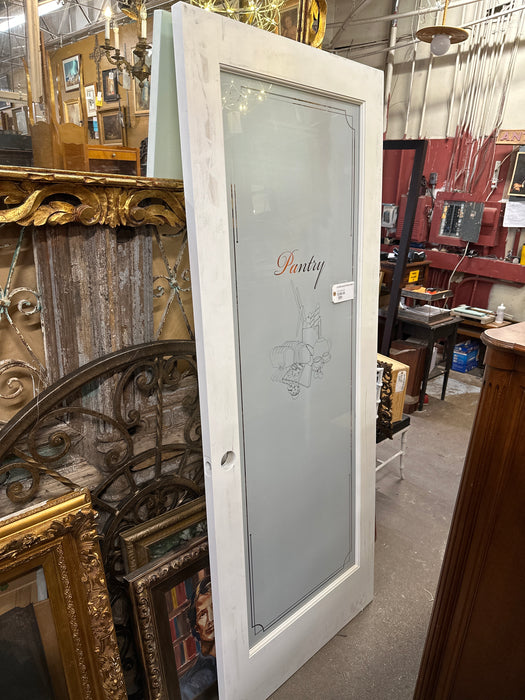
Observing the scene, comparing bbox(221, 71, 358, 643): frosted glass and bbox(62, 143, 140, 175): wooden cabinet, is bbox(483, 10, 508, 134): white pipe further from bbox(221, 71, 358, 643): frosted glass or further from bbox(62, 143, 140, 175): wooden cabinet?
bbox(62, 143, 140, 175): wooden cabinet

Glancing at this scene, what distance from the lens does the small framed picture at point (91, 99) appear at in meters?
1.63

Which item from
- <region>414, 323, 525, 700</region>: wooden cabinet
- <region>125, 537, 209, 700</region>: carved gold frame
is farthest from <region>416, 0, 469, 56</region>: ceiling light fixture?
<region>125, 537, 209, 700</region>: carved gold frame

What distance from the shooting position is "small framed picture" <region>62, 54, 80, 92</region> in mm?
1512

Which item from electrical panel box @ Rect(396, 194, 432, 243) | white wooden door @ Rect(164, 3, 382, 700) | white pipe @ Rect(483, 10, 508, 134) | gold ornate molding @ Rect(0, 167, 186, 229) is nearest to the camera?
gold ornate molding @ Rect(0, 167, 186, 229)

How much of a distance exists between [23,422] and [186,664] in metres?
0.92

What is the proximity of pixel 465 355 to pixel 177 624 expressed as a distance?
3.52m

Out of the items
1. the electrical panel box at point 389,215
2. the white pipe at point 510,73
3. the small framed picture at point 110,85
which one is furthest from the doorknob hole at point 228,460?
the white pipe at point 510,73

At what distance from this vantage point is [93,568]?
3.51ft

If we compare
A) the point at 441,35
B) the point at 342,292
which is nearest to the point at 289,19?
the point at 342,292

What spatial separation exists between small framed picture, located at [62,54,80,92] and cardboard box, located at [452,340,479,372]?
11.8 ft

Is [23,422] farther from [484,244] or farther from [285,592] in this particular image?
[484,244]

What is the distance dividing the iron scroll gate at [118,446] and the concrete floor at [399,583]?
660 mm

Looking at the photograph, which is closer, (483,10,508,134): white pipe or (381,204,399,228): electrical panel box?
(483,10,508,134): white pipe

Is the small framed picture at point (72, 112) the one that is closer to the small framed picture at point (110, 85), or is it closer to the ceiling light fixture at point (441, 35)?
the small framed picture at point (110, 85)
